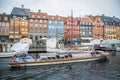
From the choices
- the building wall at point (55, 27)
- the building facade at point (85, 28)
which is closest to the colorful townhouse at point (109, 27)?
the building facade at point (85, 28)

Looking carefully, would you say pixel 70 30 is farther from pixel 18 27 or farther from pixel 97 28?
pixel 18 27

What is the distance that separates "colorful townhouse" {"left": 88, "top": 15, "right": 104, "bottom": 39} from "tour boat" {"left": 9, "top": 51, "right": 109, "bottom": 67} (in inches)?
1383

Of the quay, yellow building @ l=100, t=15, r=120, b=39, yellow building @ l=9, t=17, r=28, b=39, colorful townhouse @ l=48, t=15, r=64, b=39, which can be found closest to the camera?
the quay

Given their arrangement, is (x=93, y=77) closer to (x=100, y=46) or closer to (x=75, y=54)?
(x=75, y=54)

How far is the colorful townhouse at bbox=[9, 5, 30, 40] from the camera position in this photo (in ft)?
172

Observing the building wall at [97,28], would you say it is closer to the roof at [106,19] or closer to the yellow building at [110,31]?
the roof at [106,19]

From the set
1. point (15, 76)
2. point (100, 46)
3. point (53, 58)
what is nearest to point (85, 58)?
point (53, 58)

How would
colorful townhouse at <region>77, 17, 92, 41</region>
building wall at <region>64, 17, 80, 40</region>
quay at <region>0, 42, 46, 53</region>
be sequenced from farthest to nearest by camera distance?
1. colorful townhouse at <region>77, 17, 92, 41</region>
2. building wall at <region>64, 17, 80, 40</region>
3. quay at <region>0, 42, 46, 53</region>

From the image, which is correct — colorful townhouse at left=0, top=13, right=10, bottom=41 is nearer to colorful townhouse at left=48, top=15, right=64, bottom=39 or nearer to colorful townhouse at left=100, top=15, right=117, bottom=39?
colorful townhouse at left=48, top=15, right=64, bottom=39

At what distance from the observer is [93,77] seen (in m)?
20.7

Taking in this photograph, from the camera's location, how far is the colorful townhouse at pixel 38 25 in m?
55.4

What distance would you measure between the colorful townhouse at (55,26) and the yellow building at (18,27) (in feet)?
26.3

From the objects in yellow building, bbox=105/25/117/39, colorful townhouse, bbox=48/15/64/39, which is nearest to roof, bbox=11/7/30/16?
colorful townhouse, bbox=48/15/64/39

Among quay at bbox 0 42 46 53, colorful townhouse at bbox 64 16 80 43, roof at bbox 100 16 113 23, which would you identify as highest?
roof at bbox 100 16 113 23
